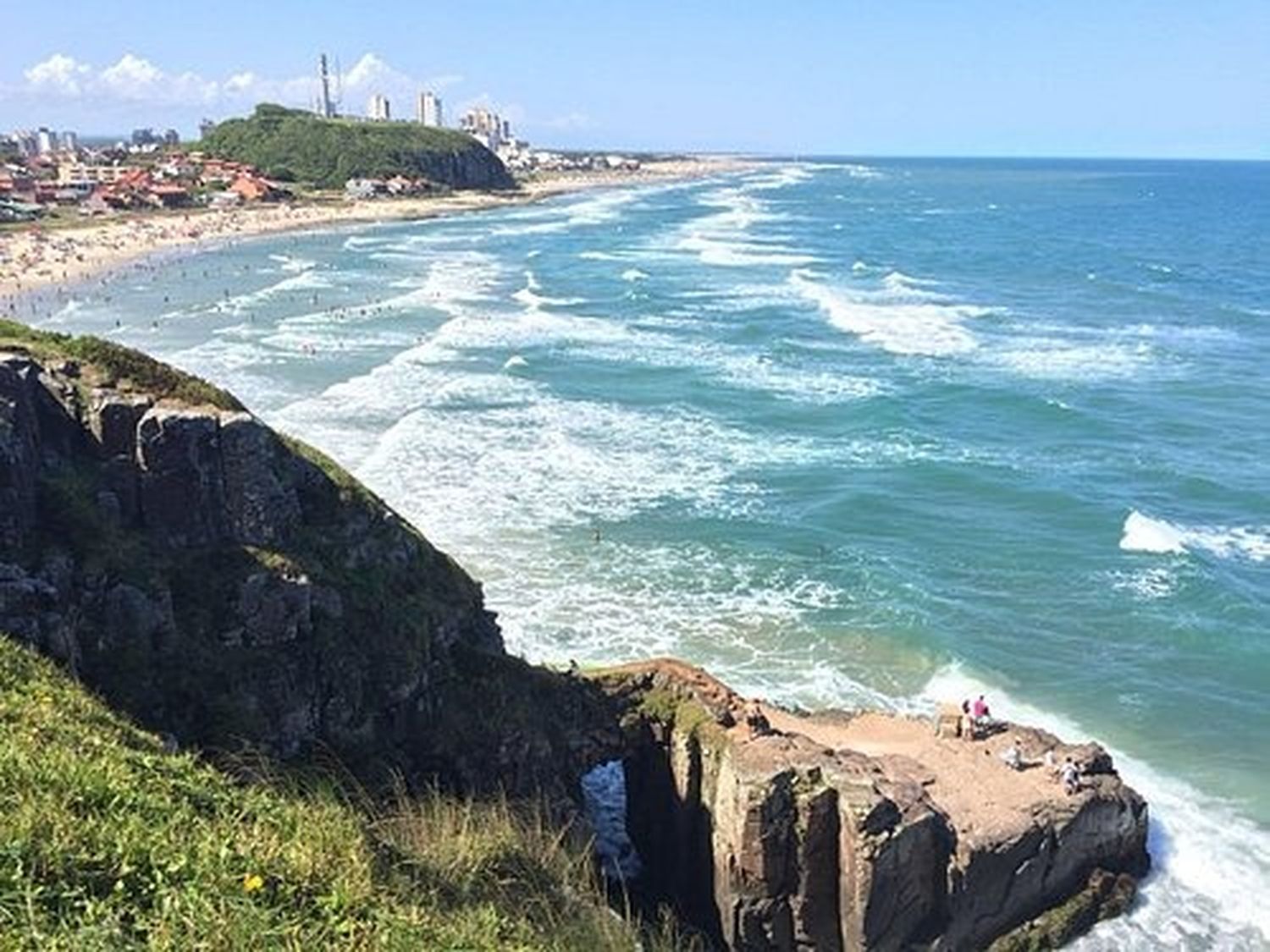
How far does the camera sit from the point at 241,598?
19.5 metres

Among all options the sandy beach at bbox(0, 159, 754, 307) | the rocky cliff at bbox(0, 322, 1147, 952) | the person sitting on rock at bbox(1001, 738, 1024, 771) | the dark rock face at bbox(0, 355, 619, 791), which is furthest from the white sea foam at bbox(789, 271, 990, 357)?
the sandy beach at bbox(0, 159, 754, 307)

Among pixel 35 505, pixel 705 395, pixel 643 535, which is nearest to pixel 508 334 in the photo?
pixel 705 395

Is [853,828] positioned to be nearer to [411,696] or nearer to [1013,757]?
[1013,757]

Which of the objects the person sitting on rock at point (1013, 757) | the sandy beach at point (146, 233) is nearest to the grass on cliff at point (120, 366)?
the person sitting on rock at point (1013, 757)

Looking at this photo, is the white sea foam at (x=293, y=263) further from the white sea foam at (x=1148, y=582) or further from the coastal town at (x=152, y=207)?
the white sea foam at (x=1148, y=582)

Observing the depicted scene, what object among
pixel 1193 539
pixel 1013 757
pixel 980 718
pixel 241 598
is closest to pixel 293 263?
pixel 1193 539

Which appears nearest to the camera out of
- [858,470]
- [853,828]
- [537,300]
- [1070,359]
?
[853,828]

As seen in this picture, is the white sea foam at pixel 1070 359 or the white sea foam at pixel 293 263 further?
the white sea foam at pixel 293 263

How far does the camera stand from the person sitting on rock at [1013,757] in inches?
952

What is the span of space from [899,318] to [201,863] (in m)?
75.1

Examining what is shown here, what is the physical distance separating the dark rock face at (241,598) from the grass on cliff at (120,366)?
0.55 m

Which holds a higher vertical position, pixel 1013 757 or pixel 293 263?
pixel 293 263

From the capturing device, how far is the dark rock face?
17.9 m

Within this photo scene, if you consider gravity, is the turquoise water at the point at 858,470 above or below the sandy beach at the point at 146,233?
below
